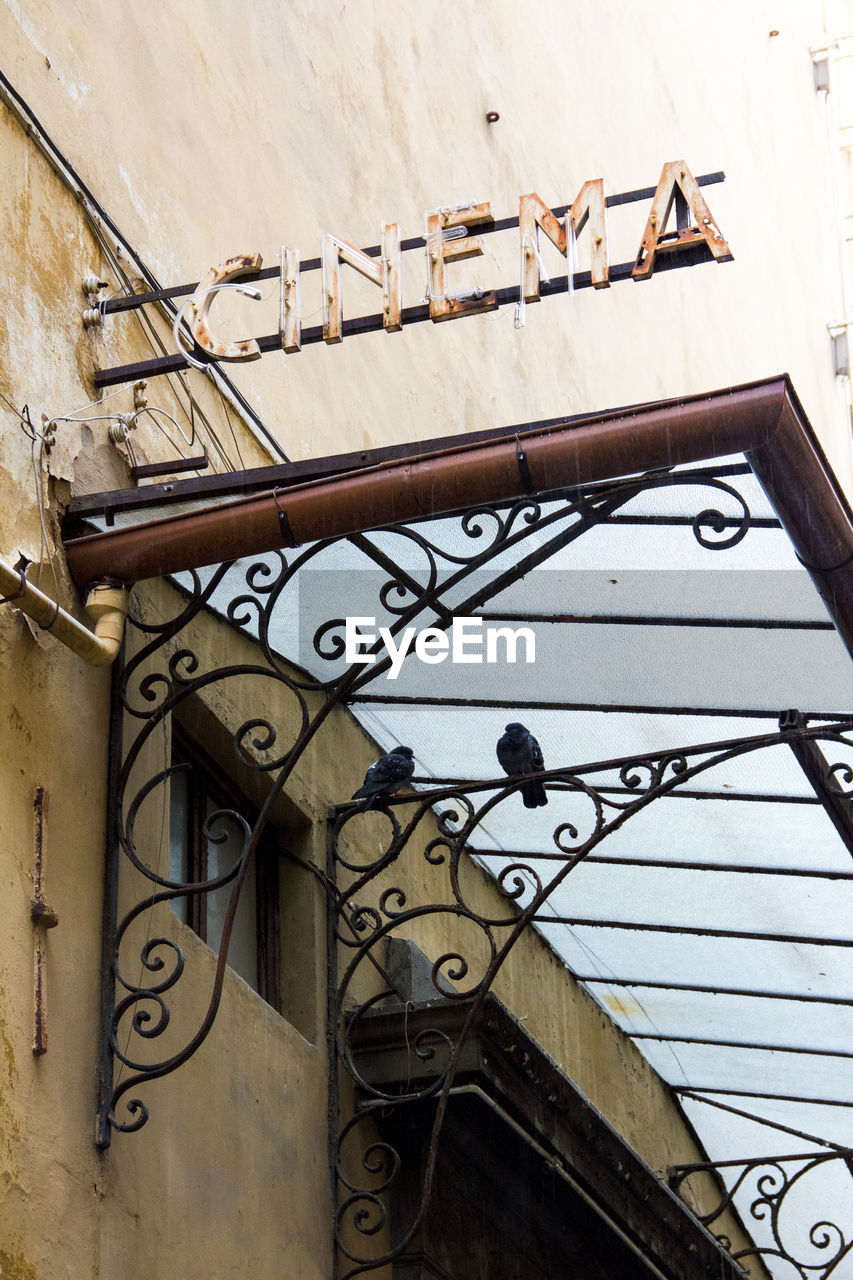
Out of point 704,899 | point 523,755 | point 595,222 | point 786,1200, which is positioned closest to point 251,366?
point 595,222

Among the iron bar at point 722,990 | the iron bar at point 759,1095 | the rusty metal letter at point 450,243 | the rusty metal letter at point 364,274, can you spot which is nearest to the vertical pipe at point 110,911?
the rusty metal letter at point 364,274

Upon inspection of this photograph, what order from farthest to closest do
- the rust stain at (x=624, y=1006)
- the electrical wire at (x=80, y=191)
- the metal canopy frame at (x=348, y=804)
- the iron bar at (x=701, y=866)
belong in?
1. the rust stain at (x=624, y=1006)
2. the iron bar at (x=701, y=866)
3. the electrical wire at (x=80, y=191)
4. the metal canopy frame at (x=348, y=804)

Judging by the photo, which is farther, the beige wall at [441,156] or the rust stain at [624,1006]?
the rust stain at [624,1006]

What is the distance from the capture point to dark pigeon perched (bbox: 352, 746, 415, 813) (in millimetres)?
5891

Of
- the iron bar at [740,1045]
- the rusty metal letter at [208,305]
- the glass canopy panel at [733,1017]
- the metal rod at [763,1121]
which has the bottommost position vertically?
the metal rod at [763,1121]

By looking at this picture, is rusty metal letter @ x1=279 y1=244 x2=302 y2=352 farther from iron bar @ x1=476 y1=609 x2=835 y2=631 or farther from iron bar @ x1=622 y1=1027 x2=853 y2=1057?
iron bar @ x1=622 y1=1027 x2=853 y2=1057

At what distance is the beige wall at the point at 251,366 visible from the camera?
470 centimetres

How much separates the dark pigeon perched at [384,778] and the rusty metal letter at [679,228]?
1.82 metres

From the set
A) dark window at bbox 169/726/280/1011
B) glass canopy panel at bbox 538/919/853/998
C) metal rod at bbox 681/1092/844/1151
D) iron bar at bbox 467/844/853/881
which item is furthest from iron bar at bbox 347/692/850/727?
metal rod at bbox 681/1092/844/1151

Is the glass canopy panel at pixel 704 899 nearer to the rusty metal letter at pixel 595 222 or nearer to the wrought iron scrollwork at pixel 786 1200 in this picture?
the wrought iron scrollwork at pixel 786 1200

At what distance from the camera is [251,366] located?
23.7ft

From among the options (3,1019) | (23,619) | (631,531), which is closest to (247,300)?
(631,531)

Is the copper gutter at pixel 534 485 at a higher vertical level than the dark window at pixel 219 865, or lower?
higher

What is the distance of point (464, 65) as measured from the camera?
10.6m
